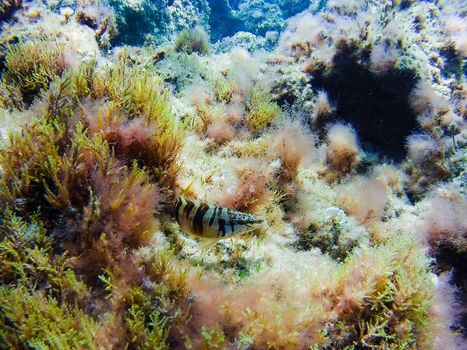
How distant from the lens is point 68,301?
7.91 feet

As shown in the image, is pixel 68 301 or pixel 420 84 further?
pixel 420 84

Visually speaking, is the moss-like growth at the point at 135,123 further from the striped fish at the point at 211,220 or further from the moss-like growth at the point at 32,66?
the moss-like growth at the point at 32,66

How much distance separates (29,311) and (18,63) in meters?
4.15

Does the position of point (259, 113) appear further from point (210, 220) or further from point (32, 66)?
point (32, 66)

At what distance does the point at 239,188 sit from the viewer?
3822mm

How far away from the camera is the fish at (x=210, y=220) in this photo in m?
2.65

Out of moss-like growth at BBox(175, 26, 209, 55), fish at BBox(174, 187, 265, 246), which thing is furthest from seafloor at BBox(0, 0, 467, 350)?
moss-like growth at BBox(175, 26, 209, 55)

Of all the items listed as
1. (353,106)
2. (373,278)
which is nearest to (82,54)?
(353,106)

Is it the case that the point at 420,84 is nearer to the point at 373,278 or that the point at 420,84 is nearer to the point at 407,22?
the point at 407,22

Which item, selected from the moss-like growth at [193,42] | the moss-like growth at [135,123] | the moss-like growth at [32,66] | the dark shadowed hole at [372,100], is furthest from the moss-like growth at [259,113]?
Result: the moss-like growth at [193,42]

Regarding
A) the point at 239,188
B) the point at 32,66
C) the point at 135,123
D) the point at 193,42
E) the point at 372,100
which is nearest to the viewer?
the point at 135,123

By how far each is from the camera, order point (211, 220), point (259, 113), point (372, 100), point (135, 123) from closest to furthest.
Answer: point (211, 220)
point (135, 123)
point (259, 113)
point (372, 100)

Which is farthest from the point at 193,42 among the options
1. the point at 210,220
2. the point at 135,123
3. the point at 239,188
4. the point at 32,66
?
the point at 210,220

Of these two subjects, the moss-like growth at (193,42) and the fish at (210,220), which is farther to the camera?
the moss-like growth at (193,42)
